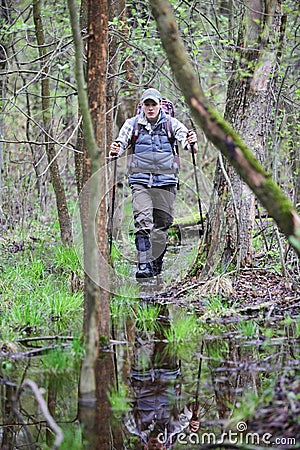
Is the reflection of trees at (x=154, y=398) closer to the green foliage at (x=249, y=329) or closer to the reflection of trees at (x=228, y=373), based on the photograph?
the reflection of trees at (x=228, y=373)

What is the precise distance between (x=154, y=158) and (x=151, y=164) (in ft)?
0.32

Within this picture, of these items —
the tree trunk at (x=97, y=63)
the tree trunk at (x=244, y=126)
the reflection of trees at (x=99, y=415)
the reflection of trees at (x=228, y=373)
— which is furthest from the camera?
the tree trunk at (x=244, y=126)

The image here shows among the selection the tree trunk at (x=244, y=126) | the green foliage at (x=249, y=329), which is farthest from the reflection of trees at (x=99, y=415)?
the tree trunk at (x=244, y=126)

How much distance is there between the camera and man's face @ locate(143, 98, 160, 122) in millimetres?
8406

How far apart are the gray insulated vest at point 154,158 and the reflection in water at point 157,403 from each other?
3.63 metres

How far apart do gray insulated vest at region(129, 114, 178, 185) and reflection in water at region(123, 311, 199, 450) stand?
3630 mm

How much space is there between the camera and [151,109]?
8461mm

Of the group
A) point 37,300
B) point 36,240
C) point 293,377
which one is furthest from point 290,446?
point 36,240

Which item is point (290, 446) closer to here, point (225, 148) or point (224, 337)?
point (225, 148)

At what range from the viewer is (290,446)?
11.5ft

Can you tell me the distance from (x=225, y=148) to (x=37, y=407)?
87.5 inches

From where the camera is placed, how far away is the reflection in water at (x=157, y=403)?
13.4 ft

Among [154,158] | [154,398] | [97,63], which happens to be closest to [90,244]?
[154,398]

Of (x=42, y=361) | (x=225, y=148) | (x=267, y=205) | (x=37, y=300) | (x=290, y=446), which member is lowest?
(x=290, y=446)
